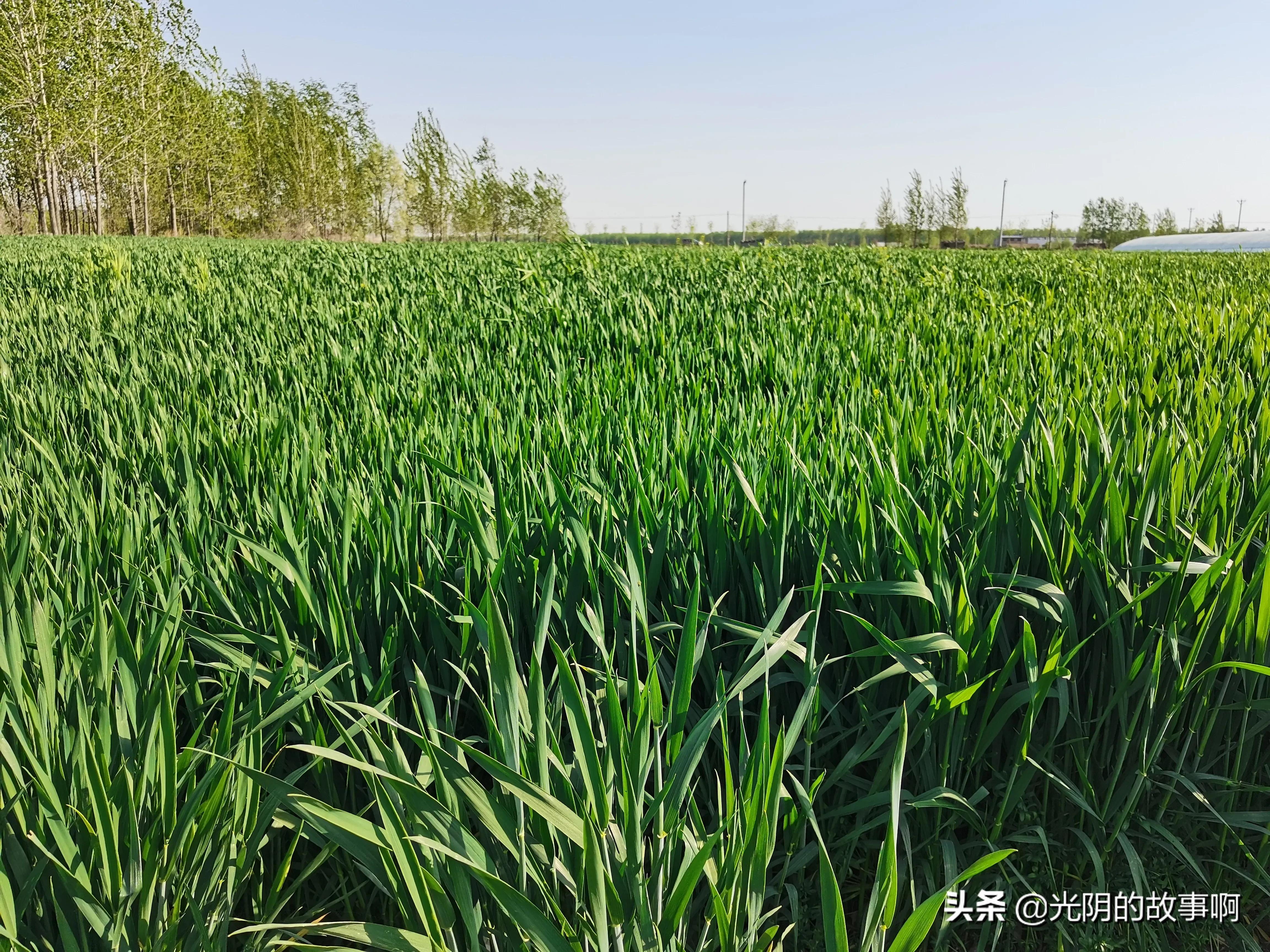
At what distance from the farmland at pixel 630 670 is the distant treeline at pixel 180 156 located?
31448 millimetres

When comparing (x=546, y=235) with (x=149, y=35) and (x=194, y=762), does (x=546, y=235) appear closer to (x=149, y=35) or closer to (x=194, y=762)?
(x=149, y=35)

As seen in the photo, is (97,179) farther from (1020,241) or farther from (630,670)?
(1020,241)

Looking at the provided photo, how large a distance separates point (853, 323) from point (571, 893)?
3674mm

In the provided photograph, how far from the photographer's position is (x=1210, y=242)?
33.1 meters

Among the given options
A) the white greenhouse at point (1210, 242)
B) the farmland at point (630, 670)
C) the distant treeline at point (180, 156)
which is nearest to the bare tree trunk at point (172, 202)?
the distant treeline at point (180, 156)

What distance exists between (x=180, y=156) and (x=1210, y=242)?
143ft

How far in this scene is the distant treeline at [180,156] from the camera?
84.6 ft

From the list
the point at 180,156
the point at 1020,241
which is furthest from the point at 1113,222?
the point at 180,156

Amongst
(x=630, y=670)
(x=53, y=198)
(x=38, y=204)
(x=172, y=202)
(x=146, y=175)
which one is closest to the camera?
(x=630, y=670)

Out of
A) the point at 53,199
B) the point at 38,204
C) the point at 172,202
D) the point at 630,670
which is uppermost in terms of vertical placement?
the point at 172,202

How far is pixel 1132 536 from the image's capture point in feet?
3.90

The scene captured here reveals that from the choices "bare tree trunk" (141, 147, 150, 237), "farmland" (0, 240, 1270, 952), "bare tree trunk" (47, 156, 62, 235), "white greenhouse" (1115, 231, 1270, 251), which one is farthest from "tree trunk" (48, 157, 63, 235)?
"white greenhouse" (1115, 231, 1270, 251)

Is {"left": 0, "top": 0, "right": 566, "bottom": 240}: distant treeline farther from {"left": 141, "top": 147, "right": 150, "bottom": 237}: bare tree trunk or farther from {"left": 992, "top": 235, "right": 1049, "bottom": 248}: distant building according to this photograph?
{"left": 992, "top": 235, "right": 1049, "bottom": 248}: distant building

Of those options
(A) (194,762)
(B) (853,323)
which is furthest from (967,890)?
(B) (853,323)
